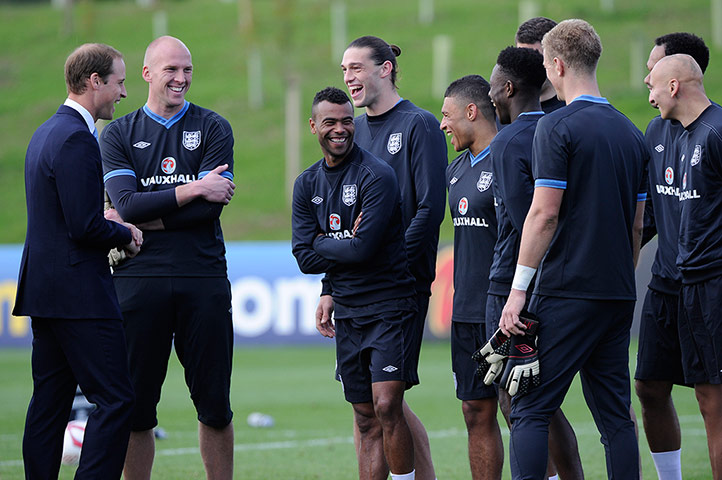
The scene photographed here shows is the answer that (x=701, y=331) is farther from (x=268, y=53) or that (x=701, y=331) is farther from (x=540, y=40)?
(x=268, y=53)

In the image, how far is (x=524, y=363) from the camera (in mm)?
4988

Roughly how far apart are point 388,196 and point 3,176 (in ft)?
96.4

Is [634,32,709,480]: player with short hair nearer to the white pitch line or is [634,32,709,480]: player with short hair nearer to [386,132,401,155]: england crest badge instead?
[386,132,401,155]: england crest badge

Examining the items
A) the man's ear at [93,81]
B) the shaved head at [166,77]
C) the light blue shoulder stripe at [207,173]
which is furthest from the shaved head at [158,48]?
the light blue shoulder stripe at [207,173]

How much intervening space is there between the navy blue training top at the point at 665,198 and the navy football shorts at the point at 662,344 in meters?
0.09

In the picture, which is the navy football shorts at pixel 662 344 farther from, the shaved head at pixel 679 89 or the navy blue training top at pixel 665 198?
the shaved head at pixel 679 89

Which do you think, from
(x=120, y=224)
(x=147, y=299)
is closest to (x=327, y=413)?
(x=147, y=299)

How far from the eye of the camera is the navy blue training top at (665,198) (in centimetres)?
616

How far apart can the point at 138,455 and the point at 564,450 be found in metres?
2.59

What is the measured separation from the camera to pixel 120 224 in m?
5.47

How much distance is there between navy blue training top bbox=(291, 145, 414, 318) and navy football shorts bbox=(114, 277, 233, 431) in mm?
647

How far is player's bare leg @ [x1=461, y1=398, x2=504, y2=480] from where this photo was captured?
5.84 m

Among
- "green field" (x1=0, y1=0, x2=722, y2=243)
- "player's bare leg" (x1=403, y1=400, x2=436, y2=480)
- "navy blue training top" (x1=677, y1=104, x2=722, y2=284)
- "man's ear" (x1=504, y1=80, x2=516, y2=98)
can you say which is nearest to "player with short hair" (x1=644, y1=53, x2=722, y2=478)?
"navy blue training top" (x1=677, y1=104, x2=722, y2=284)

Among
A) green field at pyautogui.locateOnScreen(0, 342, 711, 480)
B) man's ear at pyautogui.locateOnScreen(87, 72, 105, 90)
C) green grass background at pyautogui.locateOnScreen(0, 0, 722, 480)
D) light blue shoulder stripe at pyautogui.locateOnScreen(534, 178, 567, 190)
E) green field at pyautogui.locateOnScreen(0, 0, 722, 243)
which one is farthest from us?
green field at pyautogui.locateOnScreen(0, 0, 722, 243)
